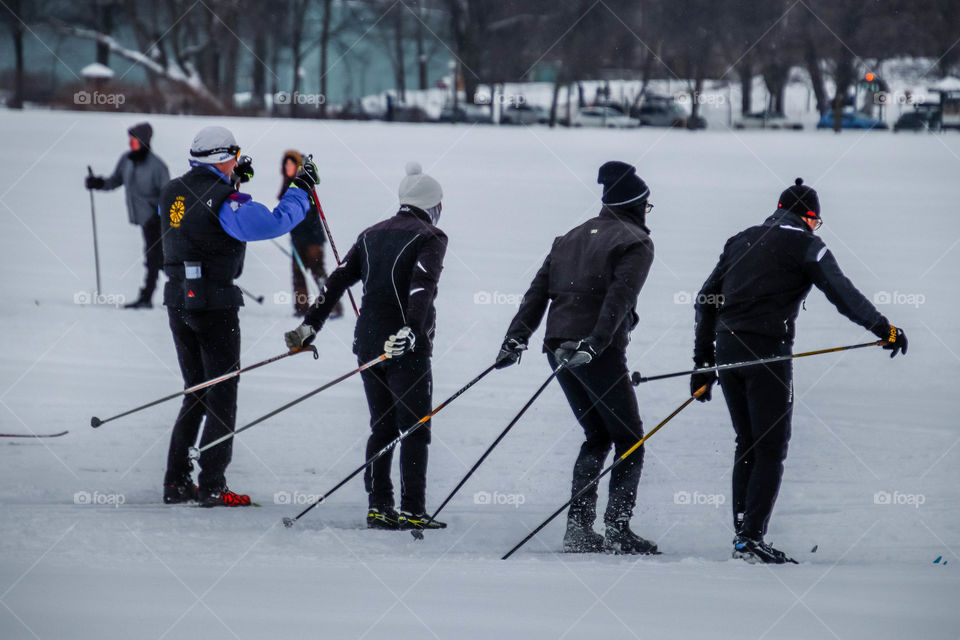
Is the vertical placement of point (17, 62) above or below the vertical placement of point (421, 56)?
below

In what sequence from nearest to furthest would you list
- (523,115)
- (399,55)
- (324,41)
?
1. (523,115)
2. (324,41)
3. (399,55)

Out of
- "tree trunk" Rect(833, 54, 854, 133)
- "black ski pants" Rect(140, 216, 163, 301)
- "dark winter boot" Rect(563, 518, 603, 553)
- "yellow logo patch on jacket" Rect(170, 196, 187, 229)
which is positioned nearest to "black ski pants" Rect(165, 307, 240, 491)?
"yellow logo patch on jacket" Rect(170, 196, 187, 229)

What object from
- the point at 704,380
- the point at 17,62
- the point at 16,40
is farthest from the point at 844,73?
the point at 704,380

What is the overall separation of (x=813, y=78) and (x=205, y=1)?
56.0 feet

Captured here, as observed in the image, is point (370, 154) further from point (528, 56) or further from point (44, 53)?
point (44, 53)

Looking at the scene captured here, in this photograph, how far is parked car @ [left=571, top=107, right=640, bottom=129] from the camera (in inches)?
1102

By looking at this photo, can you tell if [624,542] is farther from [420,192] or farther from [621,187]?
[420,192]

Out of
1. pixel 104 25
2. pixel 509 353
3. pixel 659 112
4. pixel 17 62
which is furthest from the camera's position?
pixel 104 25

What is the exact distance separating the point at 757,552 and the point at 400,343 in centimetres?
146

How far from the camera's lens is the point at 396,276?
439cm

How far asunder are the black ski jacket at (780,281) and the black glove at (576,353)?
532 millimetres

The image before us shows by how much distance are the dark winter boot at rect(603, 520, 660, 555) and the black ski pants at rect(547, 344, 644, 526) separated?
0.09ft

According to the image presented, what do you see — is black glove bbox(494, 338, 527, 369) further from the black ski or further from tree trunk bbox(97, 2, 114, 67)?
tree trunk bbox(97, 2, 114, 67)

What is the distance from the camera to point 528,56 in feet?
98.6
